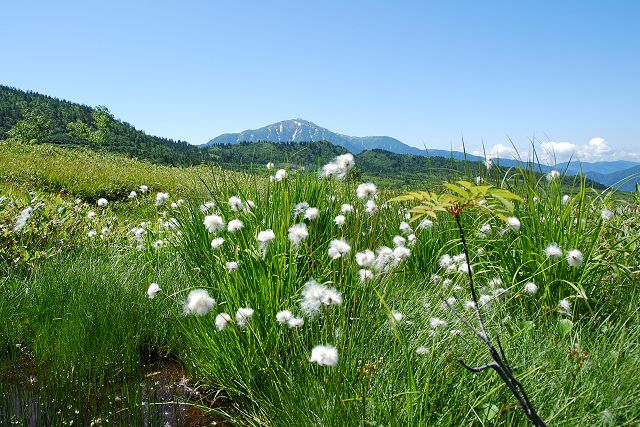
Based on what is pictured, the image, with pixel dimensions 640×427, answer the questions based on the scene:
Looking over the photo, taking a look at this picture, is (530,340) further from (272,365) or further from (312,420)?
(272,365)

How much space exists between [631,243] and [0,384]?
15.1 feet

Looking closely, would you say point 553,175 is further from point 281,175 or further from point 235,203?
point 235,203

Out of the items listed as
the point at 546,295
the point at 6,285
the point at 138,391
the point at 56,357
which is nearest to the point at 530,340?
the point at 546,295

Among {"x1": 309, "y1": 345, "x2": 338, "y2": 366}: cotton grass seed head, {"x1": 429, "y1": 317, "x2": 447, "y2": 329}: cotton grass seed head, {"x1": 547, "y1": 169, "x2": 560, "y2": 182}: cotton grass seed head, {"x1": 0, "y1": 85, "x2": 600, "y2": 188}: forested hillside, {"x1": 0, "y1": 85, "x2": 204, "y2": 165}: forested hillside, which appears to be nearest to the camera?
{"x1": 309, "y1": 345, "x2": 338, "y2": 366}: cotton grass seed head

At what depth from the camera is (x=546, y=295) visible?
329cm

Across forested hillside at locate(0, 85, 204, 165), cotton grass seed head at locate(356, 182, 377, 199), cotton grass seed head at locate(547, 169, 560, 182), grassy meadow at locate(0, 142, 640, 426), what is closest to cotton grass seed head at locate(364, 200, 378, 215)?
grassy meadow at locate(0, 142, 640, 426)

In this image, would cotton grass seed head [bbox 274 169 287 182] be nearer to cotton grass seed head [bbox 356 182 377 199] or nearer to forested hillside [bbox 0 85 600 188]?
cotton grass seed head [bbox 356 182 377 199]

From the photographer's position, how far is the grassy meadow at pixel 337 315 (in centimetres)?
202

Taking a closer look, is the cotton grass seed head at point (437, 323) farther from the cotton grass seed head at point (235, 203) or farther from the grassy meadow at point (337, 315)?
the cotton grass seed head at point (235, 203)

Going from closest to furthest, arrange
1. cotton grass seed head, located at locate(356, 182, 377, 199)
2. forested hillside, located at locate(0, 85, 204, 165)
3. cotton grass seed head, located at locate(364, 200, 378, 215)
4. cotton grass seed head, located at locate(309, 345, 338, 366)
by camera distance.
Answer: cotton grass seed head, located at locate(309, 345, 338, 366) < cotton grass seed head, located at locate(356, 182, 377, 199) < cotton grass seed head, located at locate(364, 200, 378, 215) < forested hillside, located at locate(0, 85, 204, 165)

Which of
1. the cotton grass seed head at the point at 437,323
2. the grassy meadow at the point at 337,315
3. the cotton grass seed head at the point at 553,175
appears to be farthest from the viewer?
the cotton grass seed head at the point at 553,175

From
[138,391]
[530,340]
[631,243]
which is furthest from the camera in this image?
[631,243]

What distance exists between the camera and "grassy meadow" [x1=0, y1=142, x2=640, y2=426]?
2.02 m

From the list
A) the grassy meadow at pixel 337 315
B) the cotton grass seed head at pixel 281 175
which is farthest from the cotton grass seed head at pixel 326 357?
the cotton grass seed head at pixel 281 175
